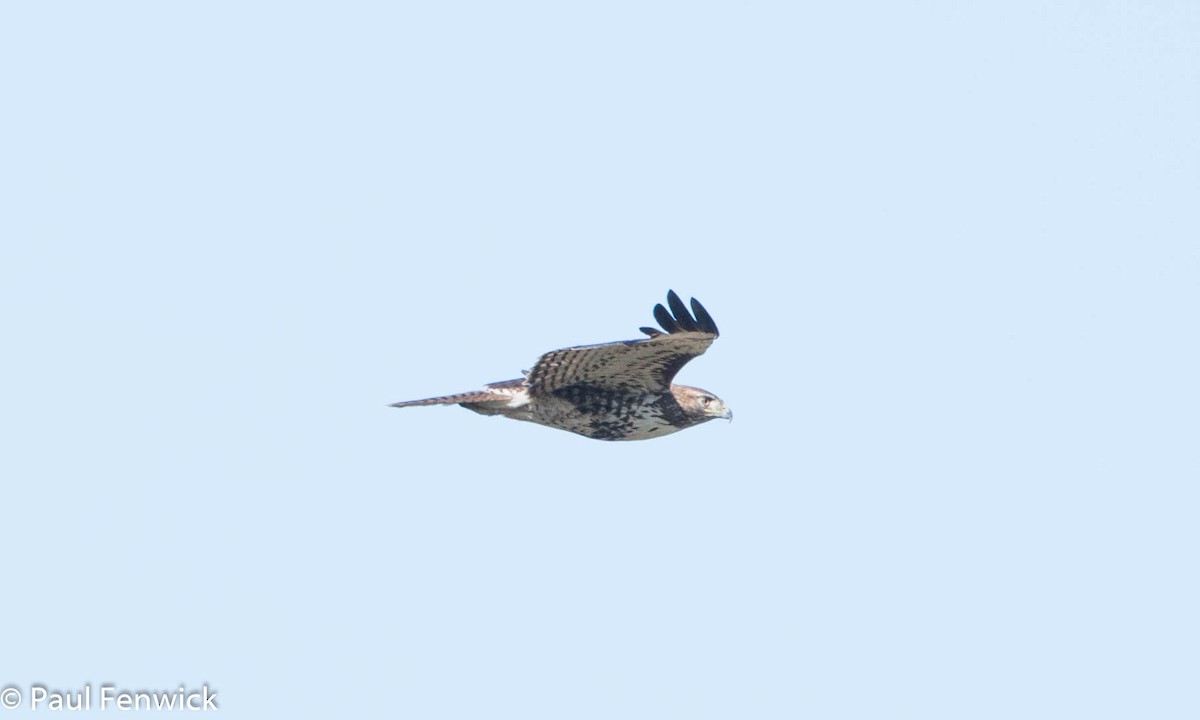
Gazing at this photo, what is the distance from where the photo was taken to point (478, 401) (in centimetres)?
1481

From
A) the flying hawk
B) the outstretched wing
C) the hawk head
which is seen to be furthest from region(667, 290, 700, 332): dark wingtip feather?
the hawk head

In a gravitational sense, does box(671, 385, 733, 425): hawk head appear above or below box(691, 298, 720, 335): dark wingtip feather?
below

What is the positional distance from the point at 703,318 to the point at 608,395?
158 centimetres

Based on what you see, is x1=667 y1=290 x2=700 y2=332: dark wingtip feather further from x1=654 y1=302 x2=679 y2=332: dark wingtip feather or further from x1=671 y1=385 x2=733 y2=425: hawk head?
x1=671 y1=385 x2=733 y2=425: hawk head

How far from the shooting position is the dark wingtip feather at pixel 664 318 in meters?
13.8

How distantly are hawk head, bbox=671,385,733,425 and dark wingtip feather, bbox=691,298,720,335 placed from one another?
4.85 ft

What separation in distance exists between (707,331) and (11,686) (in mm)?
5652

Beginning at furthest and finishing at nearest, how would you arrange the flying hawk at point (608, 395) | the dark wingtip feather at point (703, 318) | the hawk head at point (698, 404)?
the hawk head at point (698, 404) < the flying hawk at point (608, 395) < the dark wingtip feather at point (703, 318)

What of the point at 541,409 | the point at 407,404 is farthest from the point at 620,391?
the point at 407,404

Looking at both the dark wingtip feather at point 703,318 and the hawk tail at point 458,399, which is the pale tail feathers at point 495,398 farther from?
the dark wingtip feather at point 703,318

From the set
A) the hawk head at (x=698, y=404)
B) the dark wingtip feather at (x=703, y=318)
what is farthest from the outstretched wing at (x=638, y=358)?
the hawk head at (x=698, y=404)

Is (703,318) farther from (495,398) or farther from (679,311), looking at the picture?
(495,398)

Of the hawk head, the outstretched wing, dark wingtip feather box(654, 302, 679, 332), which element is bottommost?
the hawk head

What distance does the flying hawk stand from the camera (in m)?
14.2
